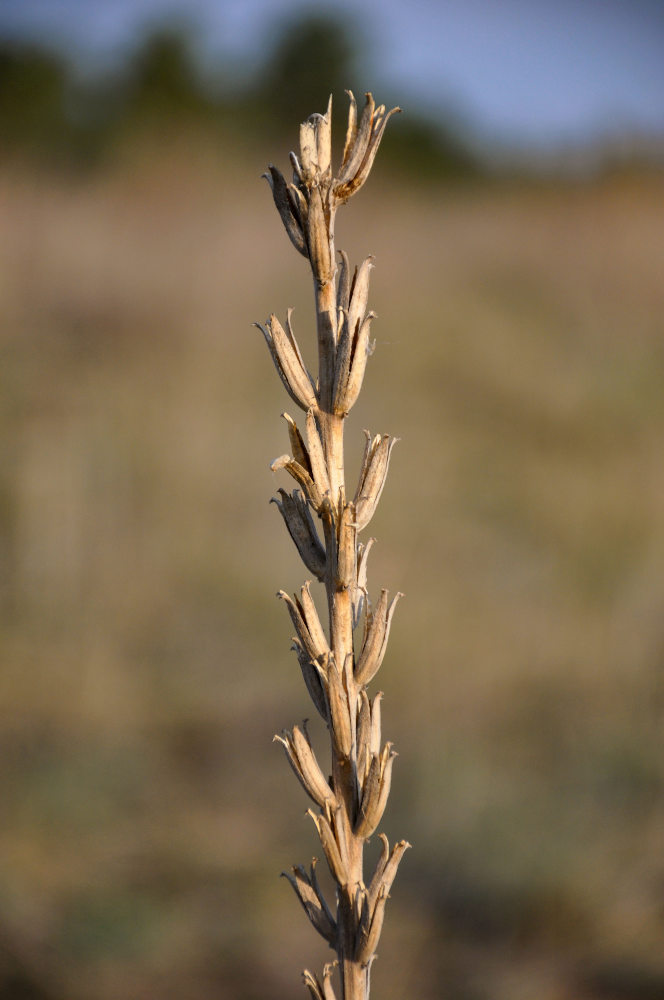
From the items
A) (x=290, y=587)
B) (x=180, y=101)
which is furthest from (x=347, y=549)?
(x=180, y=101)

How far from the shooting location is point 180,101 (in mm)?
11742

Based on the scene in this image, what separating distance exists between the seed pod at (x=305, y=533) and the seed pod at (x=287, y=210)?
0.36ft

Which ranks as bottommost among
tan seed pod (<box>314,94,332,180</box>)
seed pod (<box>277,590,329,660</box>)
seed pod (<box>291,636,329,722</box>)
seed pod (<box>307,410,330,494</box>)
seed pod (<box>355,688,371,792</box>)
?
seed pod (<box>355,688,371,792</box>)

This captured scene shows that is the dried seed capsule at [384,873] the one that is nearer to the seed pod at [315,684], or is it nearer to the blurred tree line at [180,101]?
the seed pod at [315,684]

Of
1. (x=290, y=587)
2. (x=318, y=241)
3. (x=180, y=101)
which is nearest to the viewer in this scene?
(x=318, y=241)

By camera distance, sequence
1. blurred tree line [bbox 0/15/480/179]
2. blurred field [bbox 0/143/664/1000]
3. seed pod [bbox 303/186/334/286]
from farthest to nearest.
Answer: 1. blurred tree line [bbox 0/15/480/179]
2. blurred field [bbox 0/143/664/1000]
3. seed pod [bbox 303/186/334/286]

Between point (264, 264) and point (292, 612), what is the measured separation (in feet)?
17.5

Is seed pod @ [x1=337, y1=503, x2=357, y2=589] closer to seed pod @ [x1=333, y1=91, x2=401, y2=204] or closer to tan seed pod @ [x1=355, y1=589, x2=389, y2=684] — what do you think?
tan seed pod @ [x1=355, y1=589, x2=389, y2=684]

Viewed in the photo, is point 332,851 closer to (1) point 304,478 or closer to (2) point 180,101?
(1) point 304,478

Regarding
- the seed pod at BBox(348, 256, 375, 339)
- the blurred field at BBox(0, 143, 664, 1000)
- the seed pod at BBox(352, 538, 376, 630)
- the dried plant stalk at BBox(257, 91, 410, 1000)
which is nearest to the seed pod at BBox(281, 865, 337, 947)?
the dried plant stalk at BBox(257, 91, 410, 1000)

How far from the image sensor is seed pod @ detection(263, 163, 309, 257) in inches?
14.0

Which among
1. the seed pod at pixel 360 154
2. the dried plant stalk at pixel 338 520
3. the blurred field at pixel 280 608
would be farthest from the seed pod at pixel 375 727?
the blurred field at pixel 280 608

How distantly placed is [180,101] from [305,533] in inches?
507

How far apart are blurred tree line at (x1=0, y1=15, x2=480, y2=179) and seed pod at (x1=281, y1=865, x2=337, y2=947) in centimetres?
738
